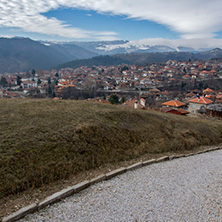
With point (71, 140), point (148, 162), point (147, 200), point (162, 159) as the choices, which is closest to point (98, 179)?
point (147, 200)

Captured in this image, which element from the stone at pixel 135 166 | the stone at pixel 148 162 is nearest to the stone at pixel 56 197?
the stone at pixel 135 166

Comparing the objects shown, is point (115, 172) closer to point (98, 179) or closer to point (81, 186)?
point (98, 179)

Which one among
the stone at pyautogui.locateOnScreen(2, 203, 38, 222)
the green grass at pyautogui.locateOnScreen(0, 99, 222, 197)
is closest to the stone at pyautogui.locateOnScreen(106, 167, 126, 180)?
the green grass at pyautogui.locateOnScreen(0, 99, 222, 197)

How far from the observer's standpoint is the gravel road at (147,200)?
4.95 meters

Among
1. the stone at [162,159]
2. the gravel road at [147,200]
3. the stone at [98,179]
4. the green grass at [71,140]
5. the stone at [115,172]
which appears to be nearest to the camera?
the gravel road at [147,200]

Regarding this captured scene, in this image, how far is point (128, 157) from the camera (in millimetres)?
8555

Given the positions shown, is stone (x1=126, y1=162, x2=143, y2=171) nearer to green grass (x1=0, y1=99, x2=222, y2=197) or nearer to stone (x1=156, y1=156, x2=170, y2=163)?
green grass (x1=0, y1=99, x2=222, y2=197)

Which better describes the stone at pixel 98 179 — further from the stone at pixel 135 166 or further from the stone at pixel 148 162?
the stone at pixel 148 162

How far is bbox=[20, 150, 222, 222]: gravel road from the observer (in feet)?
16.2

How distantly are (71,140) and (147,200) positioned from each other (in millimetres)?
3827

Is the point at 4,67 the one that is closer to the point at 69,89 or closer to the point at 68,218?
the point at 69,89

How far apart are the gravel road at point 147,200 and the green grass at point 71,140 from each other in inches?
49.1

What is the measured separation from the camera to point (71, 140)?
8086mm

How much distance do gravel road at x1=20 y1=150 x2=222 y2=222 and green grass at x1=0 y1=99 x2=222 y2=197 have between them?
4.09ft
